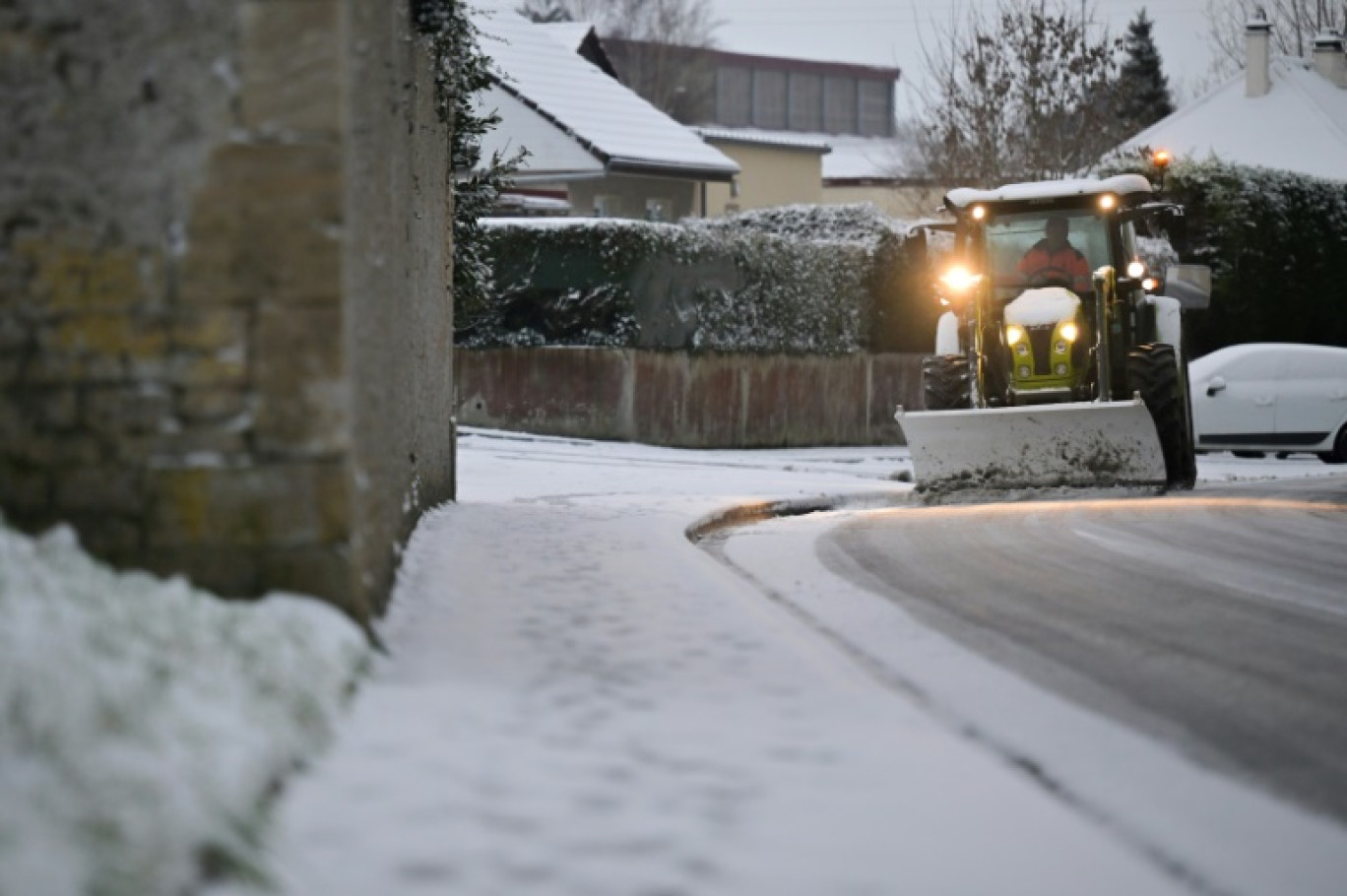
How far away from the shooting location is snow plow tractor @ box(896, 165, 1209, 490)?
1574cm

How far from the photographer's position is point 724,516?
14586mm

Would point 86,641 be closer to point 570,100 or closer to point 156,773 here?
point 156,773

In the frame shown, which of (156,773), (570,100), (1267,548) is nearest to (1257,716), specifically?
(156,773)

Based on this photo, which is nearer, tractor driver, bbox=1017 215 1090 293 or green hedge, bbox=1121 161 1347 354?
tractor driver, bbox=1017 215 1090 293

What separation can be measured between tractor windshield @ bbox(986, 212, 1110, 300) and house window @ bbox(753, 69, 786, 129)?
7948cm

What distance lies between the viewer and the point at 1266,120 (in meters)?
43.8

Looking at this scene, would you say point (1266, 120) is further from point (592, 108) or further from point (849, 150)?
point (849, 150)

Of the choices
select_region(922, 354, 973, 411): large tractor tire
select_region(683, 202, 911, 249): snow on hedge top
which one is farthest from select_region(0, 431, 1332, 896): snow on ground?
select_region(683, 202, 911, 249): snow on hedge top

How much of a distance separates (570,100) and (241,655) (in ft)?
107

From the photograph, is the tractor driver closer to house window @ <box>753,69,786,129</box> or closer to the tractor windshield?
the tractor windshield

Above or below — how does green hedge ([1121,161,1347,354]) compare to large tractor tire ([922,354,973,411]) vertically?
above

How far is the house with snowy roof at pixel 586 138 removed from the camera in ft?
117

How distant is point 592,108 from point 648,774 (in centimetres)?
3338

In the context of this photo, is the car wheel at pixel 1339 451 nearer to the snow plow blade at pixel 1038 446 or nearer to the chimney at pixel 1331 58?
the snow plow blade at pixel 1038 446
